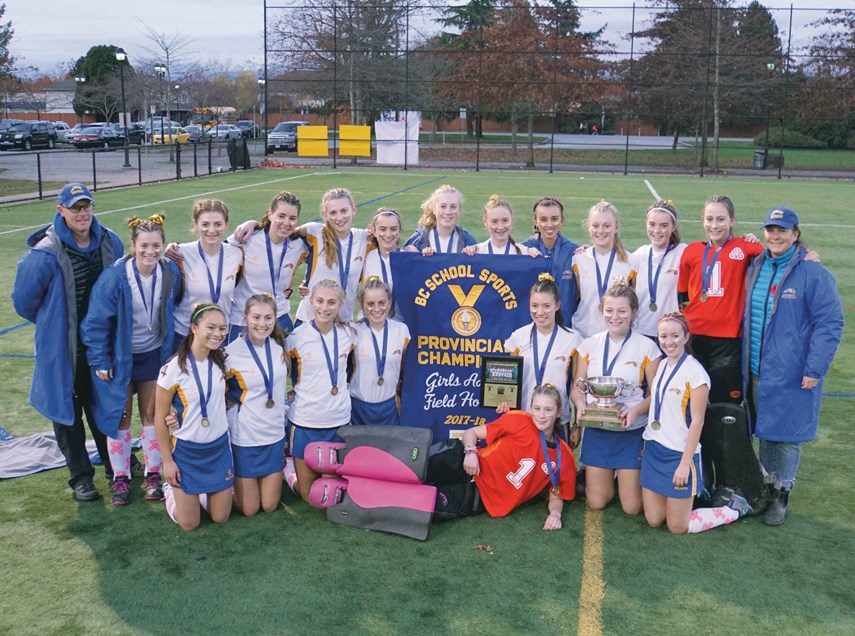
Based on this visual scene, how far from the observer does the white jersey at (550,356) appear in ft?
17.9

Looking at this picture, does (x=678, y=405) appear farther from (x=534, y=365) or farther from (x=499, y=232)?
(x=499, y=232)

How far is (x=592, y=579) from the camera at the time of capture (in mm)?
4500

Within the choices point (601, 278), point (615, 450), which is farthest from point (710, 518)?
point (601, 278)

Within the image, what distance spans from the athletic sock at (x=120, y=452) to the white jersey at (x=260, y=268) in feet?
3.39

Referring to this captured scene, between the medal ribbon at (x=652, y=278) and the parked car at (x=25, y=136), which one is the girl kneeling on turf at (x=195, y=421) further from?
the parked car at (x=25, y=136)

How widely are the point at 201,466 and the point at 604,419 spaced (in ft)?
7.49

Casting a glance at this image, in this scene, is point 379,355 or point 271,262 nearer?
point 379,355

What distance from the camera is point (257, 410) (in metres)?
5.16

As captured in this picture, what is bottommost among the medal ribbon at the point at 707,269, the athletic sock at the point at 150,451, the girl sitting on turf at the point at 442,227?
the athletic sock at the point at 150,451

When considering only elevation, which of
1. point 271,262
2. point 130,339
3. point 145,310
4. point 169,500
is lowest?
point 169,500

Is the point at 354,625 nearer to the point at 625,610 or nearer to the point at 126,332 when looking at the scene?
the point at 625,610

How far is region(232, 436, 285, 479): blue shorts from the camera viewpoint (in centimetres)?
518

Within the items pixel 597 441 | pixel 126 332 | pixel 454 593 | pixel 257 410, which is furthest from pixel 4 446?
pixel 597 441

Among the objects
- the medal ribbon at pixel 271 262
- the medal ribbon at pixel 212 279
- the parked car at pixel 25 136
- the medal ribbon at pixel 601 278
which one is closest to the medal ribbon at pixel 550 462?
the medal ribbon at pixel 601 278
